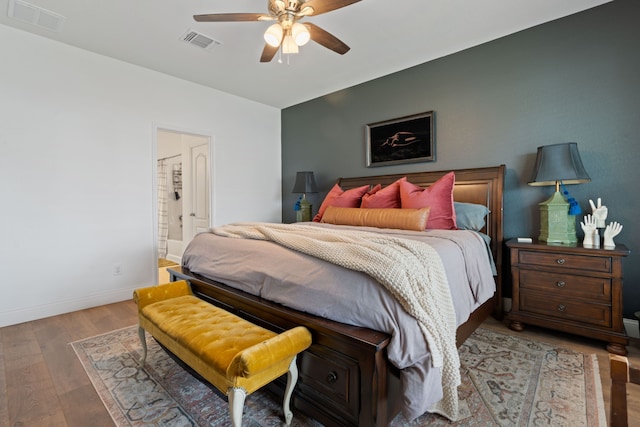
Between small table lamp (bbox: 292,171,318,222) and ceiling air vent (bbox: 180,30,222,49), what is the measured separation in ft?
6.49

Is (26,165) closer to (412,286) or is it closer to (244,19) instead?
(244,19)

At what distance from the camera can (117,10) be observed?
2521 mm

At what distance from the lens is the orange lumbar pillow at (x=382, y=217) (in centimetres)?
258

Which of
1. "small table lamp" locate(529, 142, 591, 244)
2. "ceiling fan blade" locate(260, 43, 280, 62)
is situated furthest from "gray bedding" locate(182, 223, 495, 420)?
"ceiling fan blade" locate(260, 43, 280, 62)

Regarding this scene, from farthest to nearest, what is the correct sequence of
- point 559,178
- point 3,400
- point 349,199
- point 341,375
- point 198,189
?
1. point 198,189
2. point 349,199
3. point 559,178
4. point 3,400
5. point 341,375

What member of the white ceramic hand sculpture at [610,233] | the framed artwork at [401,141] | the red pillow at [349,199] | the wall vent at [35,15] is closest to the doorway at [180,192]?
the wall vent at [35,15]

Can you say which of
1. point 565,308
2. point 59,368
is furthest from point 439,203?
point 59,368

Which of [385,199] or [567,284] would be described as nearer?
[567,284]

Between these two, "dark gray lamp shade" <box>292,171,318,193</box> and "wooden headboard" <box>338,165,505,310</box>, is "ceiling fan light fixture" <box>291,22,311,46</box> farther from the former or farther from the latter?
"dark gray lamp shade" <box>292,171,318,193</box>

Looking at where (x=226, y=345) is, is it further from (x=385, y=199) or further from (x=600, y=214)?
(x=600, y=214)

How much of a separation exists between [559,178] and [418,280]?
189 cm

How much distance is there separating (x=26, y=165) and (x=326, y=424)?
3474mm

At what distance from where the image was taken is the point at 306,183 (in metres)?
4.39

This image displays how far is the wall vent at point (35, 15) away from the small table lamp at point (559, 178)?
4324 millimetres
